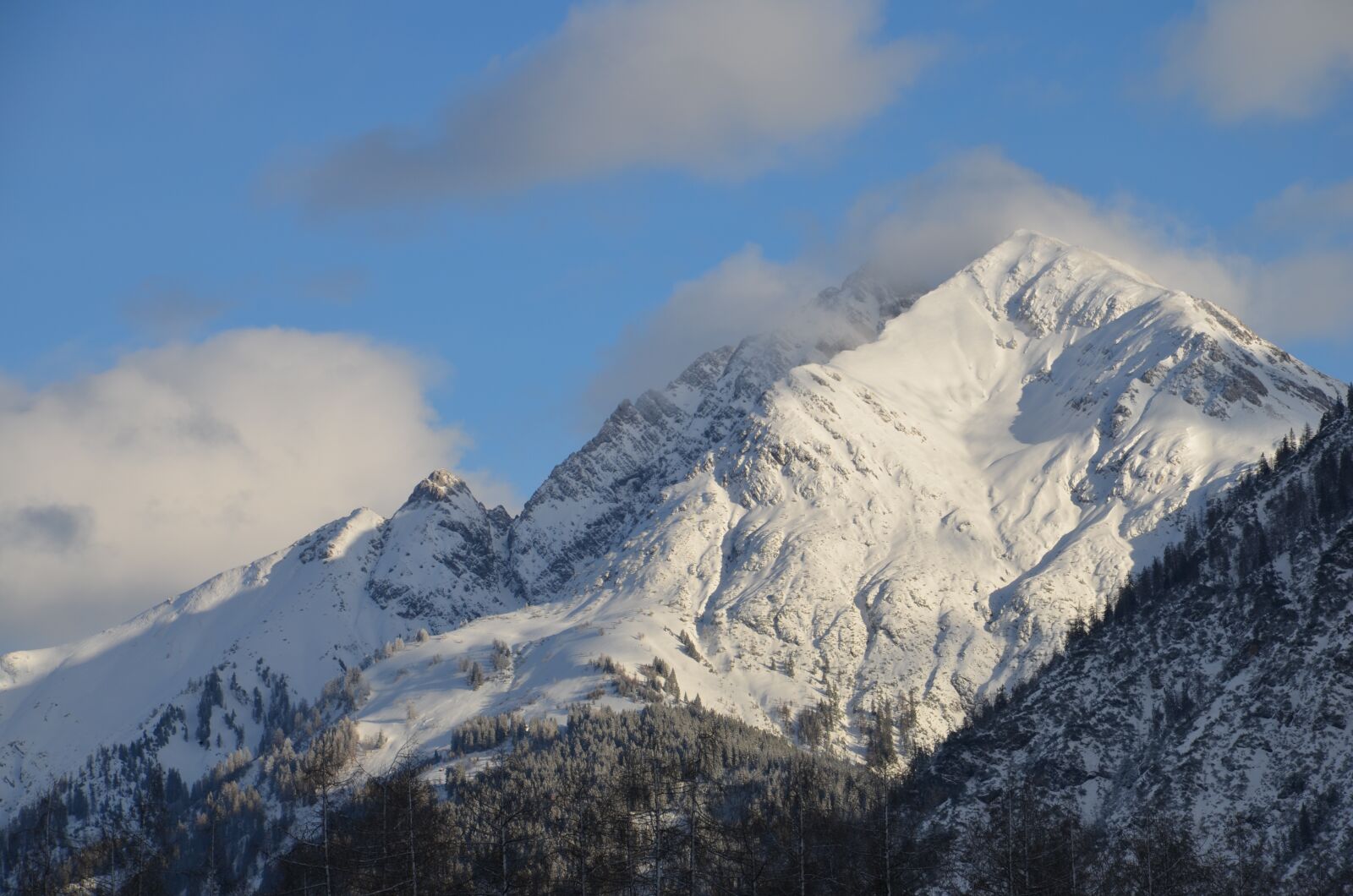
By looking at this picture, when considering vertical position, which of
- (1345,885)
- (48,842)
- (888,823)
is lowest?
(1345,885)

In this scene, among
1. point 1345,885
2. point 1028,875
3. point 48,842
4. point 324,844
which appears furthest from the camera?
point 1345,885

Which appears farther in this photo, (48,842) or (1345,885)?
(1345,885)

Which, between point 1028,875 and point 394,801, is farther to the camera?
point 1028,875

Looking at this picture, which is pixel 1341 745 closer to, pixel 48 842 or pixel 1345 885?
pixel 1345 885

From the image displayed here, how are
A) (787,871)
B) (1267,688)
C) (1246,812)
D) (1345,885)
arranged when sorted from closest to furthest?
(787,871) → (1345,885) → (1246,812) → (1267,688)

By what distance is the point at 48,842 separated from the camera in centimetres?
9706

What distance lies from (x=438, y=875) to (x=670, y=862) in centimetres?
1741

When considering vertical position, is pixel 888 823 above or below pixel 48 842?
below

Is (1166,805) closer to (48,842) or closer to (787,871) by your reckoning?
(787,871)

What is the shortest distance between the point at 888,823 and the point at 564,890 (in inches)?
1112

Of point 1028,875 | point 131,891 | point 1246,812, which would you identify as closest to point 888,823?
point 1028,875

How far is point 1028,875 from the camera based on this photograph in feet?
376

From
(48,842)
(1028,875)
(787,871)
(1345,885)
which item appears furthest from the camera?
(1345,885)

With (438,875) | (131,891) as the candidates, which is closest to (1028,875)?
(438,875)
